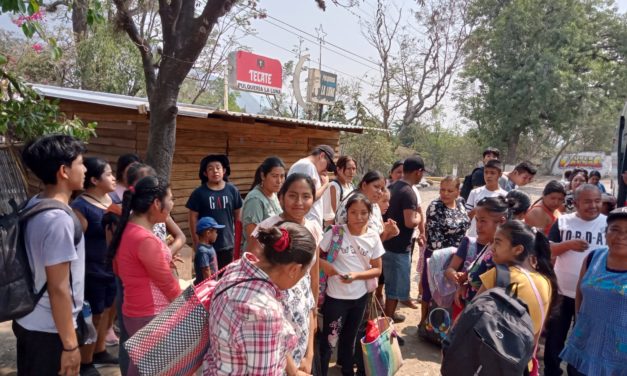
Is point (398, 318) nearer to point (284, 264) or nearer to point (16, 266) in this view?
point (284, 264)

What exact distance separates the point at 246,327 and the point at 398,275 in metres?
3.20

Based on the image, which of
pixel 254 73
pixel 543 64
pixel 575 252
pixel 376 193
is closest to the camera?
pixel 575 252

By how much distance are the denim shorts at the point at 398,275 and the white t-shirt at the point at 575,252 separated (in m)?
1.40

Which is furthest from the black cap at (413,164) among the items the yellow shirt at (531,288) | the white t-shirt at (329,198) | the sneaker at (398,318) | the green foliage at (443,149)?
the green foliage at (443,149)

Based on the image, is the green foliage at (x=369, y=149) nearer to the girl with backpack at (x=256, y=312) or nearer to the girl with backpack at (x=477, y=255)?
the girl with backpack at (x=477, y=255)

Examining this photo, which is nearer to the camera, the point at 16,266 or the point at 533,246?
the point at 16,266

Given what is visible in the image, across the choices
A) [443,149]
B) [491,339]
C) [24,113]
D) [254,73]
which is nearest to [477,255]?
[491,339]

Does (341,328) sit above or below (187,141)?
below

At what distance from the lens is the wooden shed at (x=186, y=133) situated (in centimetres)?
674

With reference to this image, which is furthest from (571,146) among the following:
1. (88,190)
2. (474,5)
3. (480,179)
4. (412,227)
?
(88,190)

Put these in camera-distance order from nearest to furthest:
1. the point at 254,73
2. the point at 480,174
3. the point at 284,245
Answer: the point at 284,245 → the point at 480,174 → the point at 254,73

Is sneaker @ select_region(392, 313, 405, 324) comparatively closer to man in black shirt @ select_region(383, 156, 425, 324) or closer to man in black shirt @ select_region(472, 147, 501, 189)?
man in black shirt @ select_region(383, 156, 425, 324)

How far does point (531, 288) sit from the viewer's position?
88.5 inches

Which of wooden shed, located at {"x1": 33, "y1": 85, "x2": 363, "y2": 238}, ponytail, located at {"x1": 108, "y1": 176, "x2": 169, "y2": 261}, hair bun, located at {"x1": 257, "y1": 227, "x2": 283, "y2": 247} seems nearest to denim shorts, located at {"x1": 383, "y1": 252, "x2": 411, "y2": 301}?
ponytail, located at {"x1": 108, "y1": 176, "x2": 169, "y2": 261}
